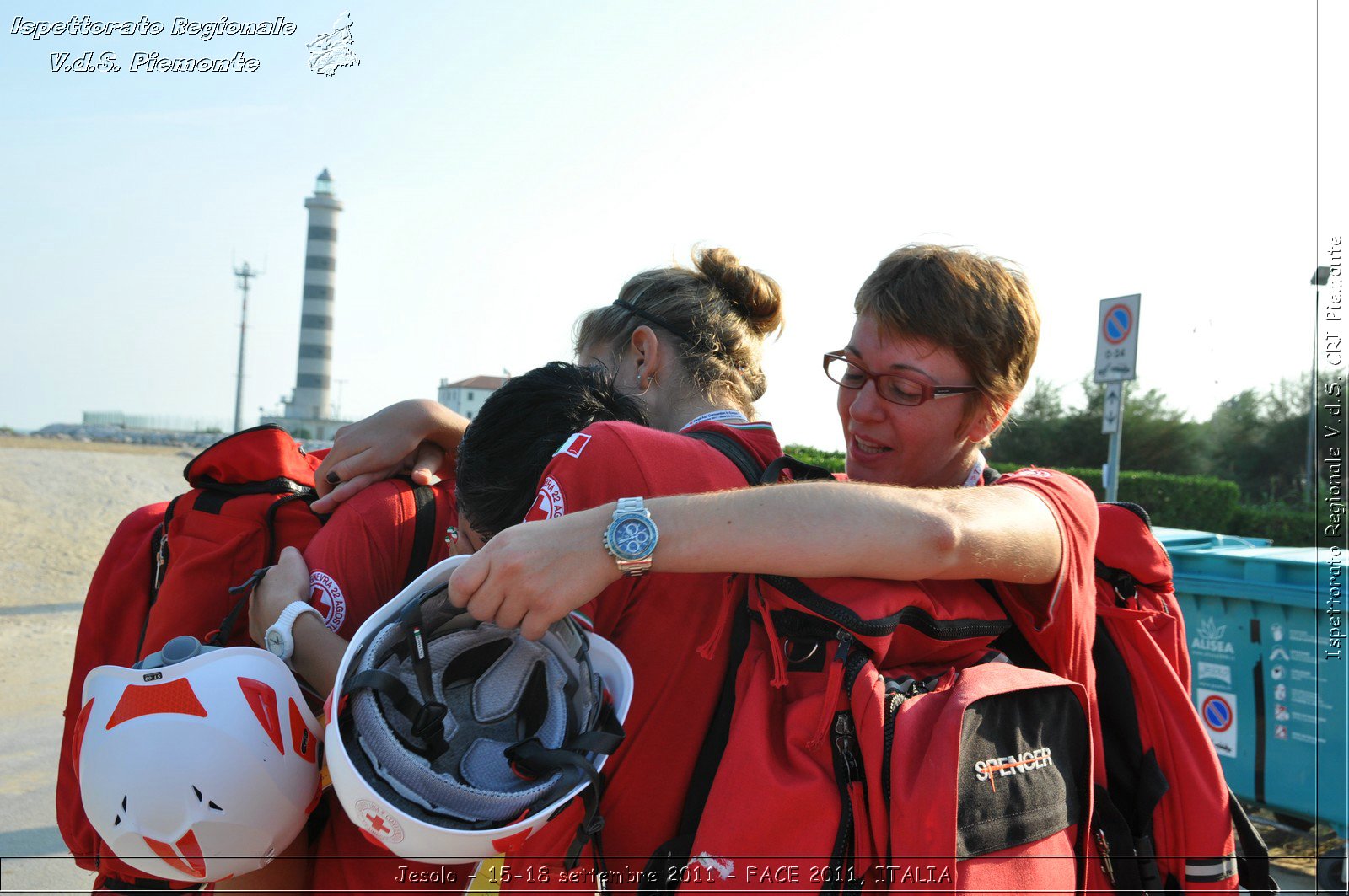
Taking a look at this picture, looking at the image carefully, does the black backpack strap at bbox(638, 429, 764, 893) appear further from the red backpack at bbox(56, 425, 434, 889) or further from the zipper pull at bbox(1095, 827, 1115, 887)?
the red backpack at bbox(56, 425, 434, 889)

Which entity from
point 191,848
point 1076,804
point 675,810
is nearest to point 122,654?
point 191,848

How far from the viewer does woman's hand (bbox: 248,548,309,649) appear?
2113 millimetres

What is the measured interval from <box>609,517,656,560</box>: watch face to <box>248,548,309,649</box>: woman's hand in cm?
97

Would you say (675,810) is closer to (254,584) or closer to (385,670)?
(385,670)

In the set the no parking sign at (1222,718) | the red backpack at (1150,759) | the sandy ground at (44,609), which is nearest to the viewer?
the red backpack at (1150,759)

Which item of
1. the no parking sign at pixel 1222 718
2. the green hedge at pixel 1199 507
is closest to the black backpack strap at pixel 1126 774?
the no parking sign at pixel 1222 718

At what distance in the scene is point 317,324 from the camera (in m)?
64.6

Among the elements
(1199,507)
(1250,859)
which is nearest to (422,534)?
(1250,859)

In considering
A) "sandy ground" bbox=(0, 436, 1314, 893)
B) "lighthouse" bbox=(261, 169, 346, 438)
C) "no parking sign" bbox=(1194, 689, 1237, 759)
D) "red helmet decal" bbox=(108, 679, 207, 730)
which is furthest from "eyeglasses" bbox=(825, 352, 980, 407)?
"lighthouse" bbox=(261, 169, 346, 438)

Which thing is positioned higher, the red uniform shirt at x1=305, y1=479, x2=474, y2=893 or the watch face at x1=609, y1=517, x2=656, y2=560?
the watch face at x1=609, y1=517, x2=656, y2=560

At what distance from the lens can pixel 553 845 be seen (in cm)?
153

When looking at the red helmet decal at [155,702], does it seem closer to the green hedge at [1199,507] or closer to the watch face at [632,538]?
the watch face at [632,538]

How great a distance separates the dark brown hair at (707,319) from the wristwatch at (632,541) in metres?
1.01

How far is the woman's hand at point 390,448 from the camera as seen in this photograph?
2.53 m
